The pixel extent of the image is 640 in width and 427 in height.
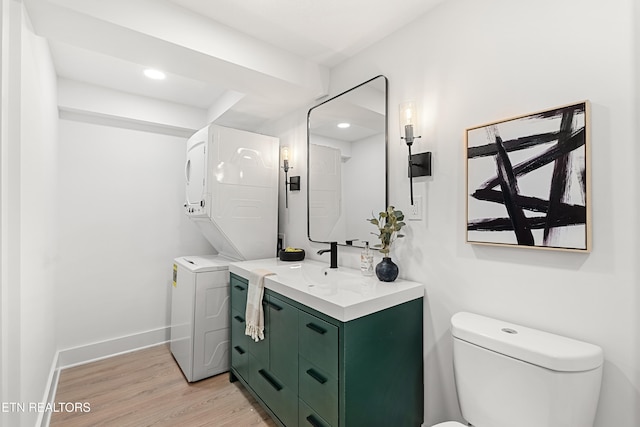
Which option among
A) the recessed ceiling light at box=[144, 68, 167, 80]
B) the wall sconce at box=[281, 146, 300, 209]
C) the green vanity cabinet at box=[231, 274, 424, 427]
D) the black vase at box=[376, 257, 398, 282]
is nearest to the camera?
the green vanity cabinet at box=[231, 274, 424, 427]

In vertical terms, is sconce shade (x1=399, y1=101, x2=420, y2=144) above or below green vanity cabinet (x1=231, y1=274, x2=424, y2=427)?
above

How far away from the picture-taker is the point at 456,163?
5.20ft

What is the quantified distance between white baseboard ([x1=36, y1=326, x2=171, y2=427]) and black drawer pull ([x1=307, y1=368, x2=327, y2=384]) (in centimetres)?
201

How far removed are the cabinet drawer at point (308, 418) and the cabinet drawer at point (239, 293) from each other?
0.79 metres

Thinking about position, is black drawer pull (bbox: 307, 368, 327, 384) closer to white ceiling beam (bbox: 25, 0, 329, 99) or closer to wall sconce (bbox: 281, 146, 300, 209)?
wall sconce (bbox: 281, 146, 300, 209)

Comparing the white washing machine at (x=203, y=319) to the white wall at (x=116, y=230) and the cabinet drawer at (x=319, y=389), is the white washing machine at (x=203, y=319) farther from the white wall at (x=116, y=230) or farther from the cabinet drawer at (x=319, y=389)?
the cabinet drawer at (x=319, y=389)

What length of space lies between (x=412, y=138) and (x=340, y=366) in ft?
4.10

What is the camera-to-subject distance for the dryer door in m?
2.55

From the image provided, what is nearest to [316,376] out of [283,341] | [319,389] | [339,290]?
[319,389]

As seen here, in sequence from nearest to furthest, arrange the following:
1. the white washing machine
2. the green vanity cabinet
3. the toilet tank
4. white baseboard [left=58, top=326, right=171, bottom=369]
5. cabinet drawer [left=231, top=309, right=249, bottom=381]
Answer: the toilet tank → the green vanity cabinet → cabinet drawer [left=231, top=309, right=249, bottom=381] → the white washing machine → white baseboard [left=58, top=326, right=171, bottom=369]

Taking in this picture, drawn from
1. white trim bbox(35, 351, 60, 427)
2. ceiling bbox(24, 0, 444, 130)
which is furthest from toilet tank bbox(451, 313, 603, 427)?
white trim bbox(35, 351, 60, 427)

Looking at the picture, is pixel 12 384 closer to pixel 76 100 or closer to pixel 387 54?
pixel 76 100

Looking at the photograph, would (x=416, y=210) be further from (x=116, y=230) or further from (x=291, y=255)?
(x=116, y=230)

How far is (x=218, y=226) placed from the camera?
2533 mm
